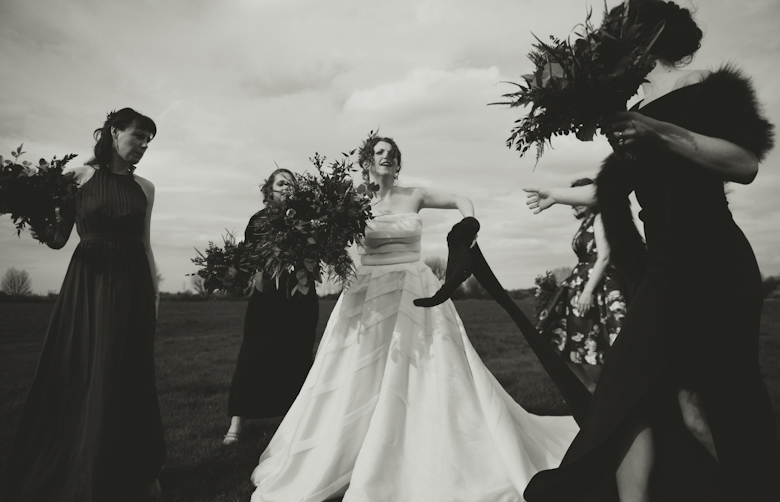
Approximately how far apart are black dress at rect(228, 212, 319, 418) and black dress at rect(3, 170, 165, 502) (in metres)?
1.56

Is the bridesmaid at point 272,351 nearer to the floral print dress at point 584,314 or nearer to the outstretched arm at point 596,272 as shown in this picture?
the floral print dress at point 584,314

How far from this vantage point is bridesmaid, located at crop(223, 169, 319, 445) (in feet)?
18.4

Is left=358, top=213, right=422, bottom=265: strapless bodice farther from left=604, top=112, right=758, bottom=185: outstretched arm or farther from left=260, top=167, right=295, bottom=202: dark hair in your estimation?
left=604, top=112, right=758, bottom=185: outstretched arm

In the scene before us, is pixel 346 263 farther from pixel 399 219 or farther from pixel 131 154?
pixel 131 154

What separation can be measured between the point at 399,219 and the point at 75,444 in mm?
3379

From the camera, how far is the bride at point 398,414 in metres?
3.68

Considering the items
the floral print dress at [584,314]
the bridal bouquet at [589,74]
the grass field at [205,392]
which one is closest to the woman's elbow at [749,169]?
the bridal bouquet at [589,74]

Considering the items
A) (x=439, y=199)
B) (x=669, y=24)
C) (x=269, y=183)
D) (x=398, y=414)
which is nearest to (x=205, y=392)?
(x=269, y=183)

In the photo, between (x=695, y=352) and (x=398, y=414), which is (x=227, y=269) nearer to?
(x=398, y=414)

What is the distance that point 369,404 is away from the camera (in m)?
4.14

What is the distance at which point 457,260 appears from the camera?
276cm

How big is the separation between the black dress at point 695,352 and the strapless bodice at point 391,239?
2785 millimetres

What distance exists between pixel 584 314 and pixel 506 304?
3990mm

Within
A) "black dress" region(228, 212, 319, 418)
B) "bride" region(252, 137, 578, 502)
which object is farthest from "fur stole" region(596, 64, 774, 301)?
"black dress" region(228, 212, 319, 418)
